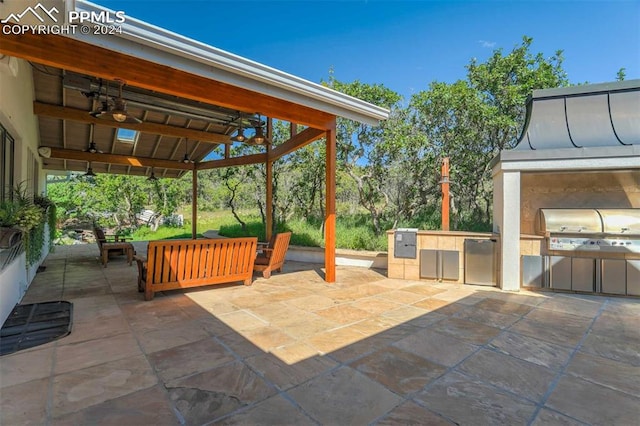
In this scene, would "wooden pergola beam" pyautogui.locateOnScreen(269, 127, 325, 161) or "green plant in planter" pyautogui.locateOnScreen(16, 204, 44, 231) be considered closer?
"green plant in planter" pyautogui.locateOnScreen(16, 204, 44, 231)

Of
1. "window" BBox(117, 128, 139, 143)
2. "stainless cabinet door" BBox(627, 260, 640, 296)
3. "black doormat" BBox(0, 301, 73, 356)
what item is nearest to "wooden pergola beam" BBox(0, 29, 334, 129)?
"black doormat" BBox(0, 301, 73, 356)

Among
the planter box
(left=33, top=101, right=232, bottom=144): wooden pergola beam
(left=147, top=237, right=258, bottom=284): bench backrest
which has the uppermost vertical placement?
(left=33, top=101, right=232, bottom=144): wooden pergola beam

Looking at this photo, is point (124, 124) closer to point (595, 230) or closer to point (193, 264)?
point (193, 264)

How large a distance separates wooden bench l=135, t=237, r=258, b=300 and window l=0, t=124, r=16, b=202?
2021mm

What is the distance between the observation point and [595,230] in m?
4.85

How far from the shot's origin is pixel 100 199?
1503cm

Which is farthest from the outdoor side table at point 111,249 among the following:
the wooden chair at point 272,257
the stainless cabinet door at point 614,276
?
the stainless cabinet door at point 614,276

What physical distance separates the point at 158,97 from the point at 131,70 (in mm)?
2737

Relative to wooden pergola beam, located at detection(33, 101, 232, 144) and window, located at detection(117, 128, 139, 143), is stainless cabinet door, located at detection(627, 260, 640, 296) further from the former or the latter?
window, located at detection(117, 128, 139, 143)

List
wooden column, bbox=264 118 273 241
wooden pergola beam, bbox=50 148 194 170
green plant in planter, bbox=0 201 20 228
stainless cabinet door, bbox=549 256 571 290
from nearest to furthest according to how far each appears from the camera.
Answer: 1. green plant in planter, bbox=0 201 20 228
2. stainless cabinet door, bbox=549 256 571 290
3. wooden column, bbox=264 118 273 241
4. wooden pergola beam, bbox=50 148 194 170

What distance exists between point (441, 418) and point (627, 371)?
194 cm

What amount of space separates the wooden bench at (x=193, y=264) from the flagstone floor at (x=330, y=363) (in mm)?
282

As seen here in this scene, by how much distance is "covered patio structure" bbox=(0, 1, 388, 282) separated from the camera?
10.0ft

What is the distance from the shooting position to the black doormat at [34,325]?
9.60ft
